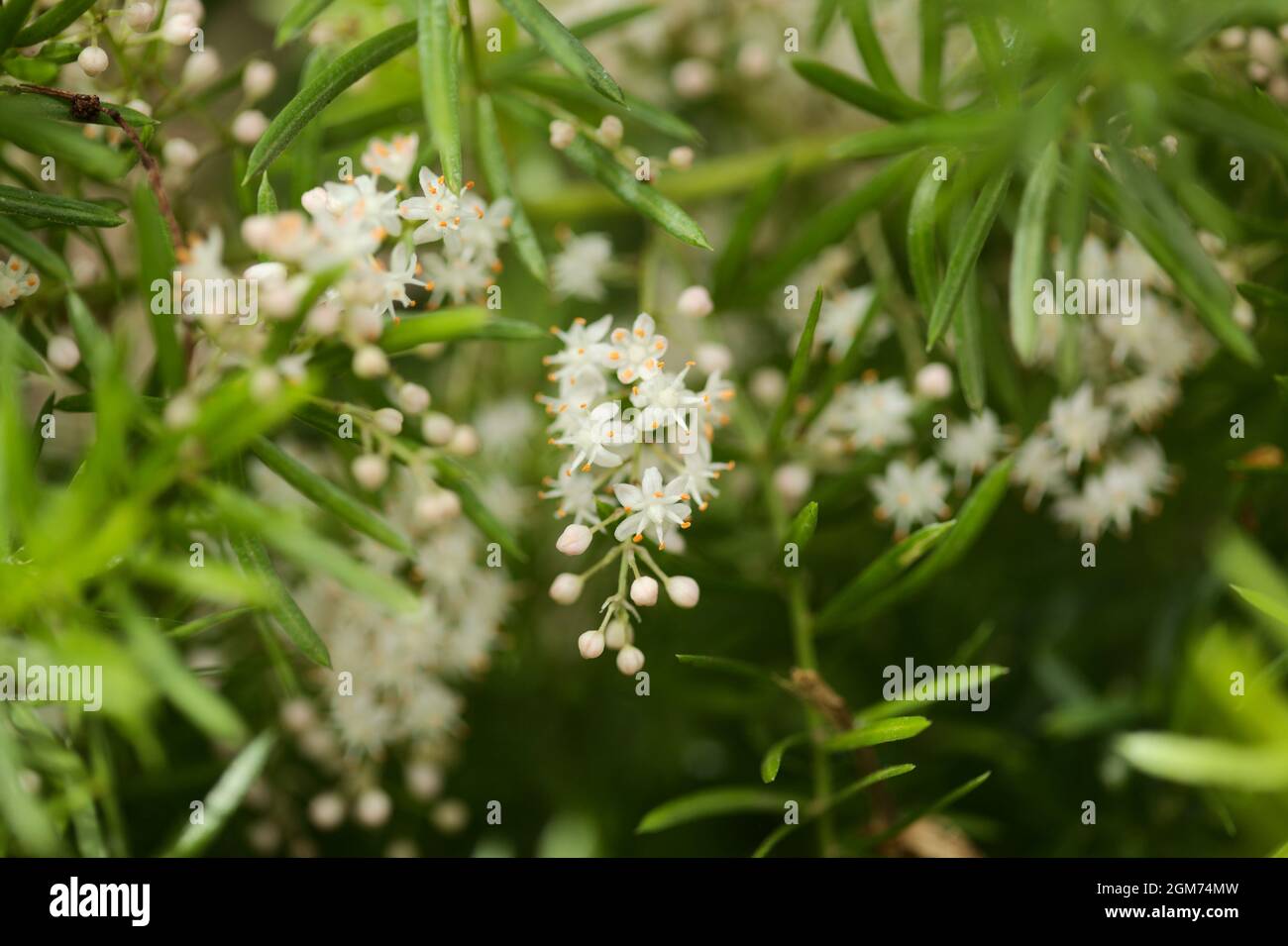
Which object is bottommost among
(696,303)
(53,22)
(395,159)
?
(696,303)

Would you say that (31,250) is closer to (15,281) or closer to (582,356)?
(15,281)

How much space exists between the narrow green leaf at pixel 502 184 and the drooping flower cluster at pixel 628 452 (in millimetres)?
74

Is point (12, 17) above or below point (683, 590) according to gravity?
above

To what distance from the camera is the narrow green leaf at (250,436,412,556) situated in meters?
0.76

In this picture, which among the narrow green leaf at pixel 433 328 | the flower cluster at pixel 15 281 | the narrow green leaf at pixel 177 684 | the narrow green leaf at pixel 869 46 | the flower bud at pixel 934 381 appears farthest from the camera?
the flower bud at pixel 934 381

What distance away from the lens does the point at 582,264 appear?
121 cm

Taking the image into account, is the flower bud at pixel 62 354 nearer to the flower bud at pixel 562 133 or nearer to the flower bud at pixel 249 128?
the flower bud at pixel 249 128

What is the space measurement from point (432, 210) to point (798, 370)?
1.13 ft

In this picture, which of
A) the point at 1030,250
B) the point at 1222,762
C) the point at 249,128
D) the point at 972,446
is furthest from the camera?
the point at 972,446

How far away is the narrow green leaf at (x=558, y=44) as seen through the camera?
799 millimetres

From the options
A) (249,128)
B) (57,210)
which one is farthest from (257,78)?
(57,210)

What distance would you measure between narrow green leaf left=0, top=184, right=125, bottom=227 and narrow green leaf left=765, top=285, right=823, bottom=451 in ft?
1.90

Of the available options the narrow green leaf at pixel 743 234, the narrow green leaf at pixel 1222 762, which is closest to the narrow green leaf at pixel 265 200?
the narrow green leaf at pixel 743 234
